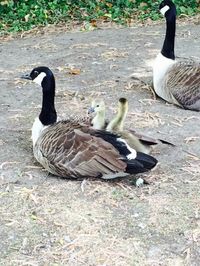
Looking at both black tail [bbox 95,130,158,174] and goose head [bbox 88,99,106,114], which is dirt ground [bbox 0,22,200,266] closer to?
black tail [bbox 95,130,158,174]

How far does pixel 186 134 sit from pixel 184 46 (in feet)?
13.8

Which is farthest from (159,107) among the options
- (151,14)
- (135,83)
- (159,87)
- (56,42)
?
(151,14)

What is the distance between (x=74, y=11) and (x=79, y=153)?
794 centimetres

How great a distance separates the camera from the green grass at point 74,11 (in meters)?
12.1

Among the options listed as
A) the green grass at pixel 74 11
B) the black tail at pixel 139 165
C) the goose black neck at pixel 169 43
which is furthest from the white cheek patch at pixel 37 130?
the green grass at pixel 74 11

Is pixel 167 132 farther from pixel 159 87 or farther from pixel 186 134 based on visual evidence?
pixel 159 87

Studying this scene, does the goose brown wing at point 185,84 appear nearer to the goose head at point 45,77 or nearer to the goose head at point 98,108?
the goose head at point 98,108

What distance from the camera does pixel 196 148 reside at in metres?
5.92

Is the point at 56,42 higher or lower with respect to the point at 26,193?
lower

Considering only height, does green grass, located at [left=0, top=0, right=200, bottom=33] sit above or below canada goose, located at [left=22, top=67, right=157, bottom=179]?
Answer: below

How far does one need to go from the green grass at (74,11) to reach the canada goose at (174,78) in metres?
4.39

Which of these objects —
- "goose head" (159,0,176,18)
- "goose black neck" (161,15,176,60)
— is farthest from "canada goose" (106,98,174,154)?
"goose head" (159,0,176,18)

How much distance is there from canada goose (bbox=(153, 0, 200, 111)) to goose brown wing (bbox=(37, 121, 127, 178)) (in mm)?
2100

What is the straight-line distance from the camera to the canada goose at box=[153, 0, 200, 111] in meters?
7.05
